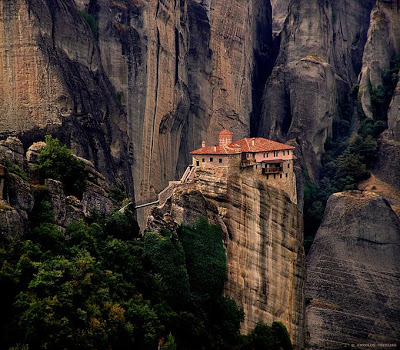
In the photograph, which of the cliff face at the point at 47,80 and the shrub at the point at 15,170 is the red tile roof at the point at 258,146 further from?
the shrub at the point at 15,170

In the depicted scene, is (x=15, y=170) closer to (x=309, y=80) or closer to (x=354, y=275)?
(x=354, y=275)

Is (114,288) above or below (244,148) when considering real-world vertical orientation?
below

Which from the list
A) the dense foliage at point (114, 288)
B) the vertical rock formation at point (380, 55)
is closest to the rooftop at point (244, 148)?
the dense foliage at point (114, 288)

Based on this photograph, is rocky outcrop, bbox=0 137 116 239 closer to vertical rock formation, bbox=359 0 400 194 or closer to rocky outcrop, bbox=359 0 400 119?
vertical rock formation, bbox=359 0 400 194

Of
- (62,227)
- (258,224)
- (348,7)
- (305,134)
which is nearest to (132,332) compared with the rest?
(62,227)

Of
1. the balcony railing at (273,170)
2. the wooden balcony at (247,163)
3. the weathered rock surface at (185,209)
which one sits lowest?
the weathered rock surface at (185,209)

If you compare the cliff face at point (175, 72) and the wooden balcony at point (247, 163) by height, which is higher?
the cliff face at point (175, 72)

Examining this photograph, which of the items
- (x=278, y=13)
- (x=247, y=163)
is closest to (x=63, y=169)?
(x=247, y=163)
